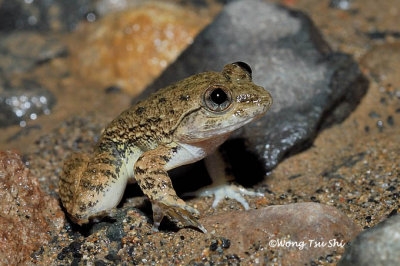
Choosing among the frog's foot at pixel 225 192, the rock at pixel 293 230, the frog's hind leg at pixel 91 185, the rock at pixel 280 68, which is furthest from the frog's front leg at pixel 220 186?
the frog's hind leg at pixel 91 185

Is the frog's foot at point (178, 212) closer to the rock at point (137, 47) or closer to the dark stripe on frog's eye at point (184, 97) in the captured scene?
the dark stripe on frog's eye at point (184, 97)

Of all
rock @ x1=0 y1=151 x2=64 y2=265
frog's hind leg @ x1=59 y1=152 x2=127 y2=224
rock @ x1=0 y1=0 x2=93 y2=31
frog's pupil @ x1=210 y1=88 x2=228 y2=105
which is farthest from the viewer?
rock @ x1=0 y1=0 x2=93 y2=31

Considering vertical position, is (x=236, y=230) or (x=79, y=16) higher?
(x=236, y=230)

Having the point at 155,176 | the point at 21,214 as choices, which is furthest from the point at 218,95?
the point at 21,214

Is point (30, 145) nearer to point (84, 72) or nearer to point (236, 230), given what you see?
point (84, 72)

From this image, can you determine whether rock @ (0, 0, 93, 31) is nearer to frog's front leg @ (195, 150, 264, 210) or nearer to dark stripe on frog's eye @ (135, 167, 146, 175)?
frog's front leg @ (195, 150, 264, 210)

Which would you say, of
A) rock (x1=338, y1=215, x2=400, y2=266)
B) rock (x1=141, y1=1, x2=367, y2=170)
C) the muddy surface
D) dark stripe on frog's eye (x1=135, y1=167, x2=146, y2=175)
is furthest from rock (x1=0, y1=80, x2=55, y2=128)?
rock (x1=338, y1=215, x2=400, y2=266)

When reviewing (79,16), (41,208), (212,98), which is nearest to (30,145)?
(41,208)
